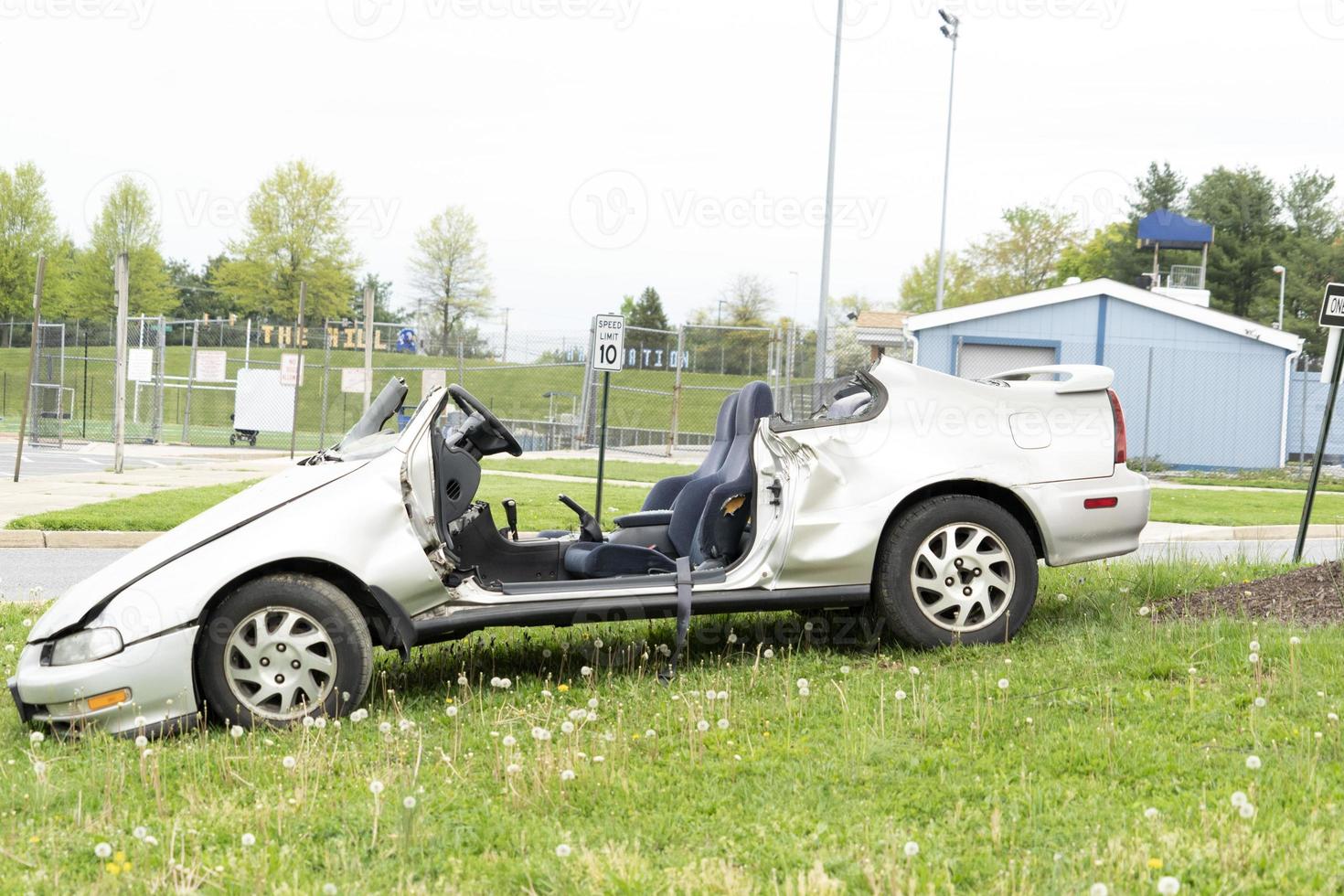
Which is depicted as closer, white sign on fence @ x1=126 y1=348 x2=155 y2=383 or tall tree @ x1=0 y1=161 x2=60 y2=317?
white sign on fence @ x1=126 y1=348 x2=155 y2=383

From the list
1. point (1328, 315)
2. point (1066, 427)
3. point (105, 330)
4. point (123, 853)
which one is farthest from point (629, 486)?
point (105, 330)

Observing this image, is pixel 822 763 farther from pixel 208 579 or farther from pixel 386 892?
pixel 208 579

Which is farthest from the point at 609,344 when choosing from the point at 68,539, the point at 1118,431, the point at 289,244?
the point at 289,244

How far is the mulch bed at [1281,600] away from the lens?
226 inches

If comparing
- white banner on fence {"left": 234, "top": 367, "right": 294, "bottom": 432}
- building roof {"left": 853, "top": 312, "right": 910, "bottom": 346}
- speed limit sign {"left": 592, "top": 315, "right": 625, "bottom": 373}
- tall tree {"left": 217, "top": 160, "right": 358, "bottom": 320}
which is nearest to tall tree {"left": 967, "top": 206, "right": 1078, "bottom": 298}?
building roof {"left": 853, "top": 312, "right": 910, "bottom": 346}

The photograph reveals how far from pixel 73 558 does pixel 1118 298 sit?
23.0 meters

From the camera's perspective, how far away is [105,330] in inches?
2031

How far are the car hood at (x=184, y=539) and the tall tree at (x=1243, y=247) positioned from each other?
57.8 m

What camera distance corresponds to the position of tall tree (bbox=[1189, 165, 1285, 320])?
56344 millimetres

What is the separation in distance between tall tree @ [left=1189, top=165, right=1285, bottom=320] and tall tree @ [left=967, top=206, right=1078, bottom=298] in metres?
7.35

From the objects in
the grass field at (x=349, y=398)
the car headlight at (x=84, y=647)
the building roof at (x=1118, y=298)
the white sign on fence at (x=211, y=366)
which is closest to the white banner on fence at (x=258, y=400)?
the white sign on fence at (x=211, y=366)

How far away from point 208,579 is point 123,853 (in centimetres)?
146

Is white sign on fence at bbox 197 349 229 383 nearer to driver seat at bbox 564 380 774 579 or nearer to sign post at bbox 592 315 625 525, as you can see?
sign post at bbox 592 315 625 525

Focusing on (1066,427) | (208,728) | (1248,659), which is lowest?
(208,728)
